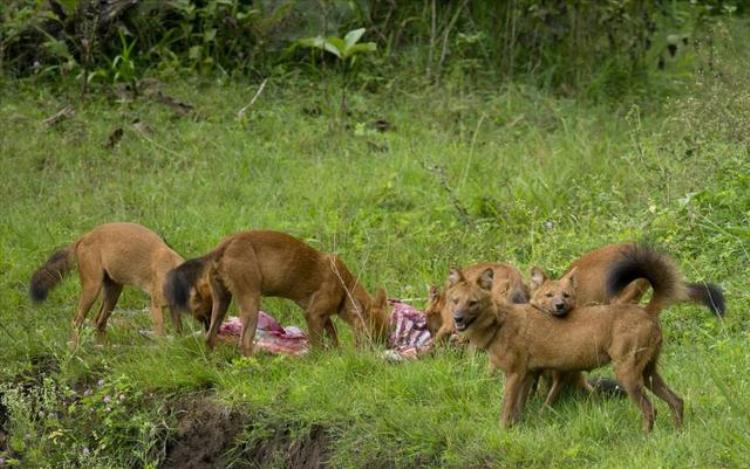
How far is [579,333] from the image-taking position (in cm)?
692

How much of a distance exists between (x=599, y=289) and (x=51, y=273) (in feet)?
11.0

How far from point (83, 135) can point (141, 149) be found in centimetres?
A: 54

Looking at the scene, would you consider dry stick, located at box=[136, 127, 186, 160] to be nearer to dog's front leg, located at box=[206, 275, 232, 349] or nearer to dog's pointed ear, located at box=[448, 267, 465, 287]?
dog's front leg, located at box=[206, 275, 232, 349]

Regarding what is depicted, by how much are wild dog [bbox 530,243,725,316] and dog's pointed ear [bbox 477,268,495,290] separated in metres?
0.24

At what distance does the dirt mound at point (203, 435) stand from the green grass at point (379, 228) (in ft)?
0.19

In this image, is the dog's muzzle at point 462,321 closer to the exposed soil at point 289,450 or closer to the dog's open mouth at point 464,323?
the dog's open mouth at point 464,323

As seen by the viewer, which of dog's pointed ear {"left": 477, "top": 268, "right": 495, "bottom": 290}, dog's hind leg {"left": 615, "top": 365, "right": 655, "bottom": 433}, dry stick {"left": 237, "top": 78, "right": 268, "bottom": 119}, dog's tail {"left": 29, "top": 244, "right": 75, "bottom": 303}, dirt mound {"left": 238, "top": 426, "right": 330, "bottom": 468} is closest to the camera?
dog's hind leg {"left": 615, "top": 365, "right": 655, "bottom": 433}

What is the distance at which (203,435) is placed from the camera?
788 centimetres

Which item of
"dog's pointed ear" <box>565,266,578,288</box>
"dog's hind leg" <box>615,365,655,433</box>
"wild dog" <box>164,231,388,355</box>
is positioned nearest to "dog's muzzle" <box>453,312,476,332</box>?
"dog's pointed ear" <box>565,266,578,288</box>

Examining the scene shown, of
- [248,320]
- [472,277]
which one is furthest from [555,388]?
[248,320]

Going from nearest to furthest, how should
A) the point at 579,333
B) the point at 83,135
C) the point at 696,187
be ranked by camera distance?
the point at 579,333
the point at 696,187
the point at 83,135

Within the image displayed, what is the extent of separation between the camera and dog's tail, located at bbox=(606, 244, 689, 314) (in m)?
6.91

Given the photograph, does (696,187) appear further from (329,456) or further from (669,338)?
(329,456)

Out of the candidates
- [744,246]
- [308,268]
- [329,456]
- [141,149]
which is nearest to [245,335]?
[308,268]
